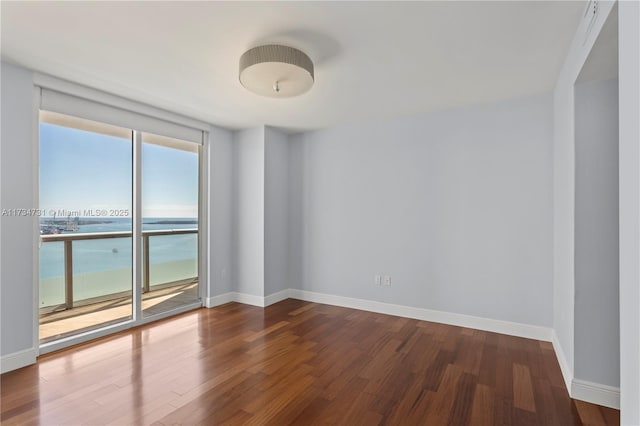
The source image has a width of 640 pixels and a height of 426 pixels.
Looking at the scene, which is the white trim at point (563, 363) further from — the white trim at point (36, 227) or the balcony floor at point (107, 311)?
the white trim at point (36, 227)

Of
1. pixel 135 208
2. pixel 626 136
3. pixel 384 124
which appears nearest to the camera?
pixel 626 136

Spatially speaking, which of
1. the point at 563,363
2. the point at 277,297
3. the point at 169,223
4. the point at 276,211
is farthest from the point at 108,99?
the point at 563,363

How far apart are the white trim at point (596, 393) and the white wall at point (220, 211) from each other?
4.07 metres

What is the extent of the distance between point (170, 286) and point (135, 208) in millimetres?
1259

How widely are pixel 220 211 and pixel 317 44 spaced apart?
3.02m

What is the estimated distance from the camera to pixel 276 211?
15.8ft

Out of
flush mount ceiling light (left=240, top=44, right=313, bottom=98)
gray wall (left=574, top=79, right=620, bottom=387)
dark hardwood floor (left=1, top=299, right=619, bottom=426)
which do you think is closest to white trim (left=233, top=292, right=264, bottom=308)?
dark hardwood floor (left=1, top=299, right=619, bottom=426)

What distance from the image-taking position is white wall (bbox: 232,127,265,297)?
15.0 ft

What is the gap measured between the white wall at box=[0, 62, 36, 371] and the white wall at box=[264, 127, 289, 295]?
8.30 ft

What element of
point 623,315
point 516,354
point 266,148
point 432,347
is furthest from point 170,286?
point 623,315

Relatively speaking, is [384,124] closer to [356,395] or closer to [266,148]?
[266,148]

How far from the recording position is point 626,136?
127cm

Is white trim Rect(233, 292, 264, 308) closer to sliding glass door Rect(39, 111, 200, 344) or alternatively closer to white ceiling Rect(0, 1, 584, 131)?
sliding glass door Rect(39, 111, 200, 344)
